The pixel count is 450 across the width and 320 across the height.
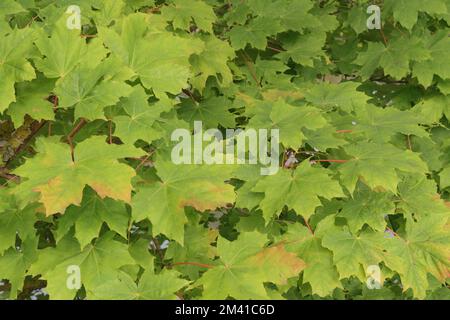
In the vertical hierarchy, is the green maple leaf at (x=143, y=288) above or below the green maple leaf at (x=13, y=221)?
below

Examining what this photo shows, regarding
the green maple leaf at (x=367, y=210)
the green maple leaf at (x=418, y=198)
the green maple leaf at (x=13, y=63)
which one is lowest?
the green maple leaf at (x=367, y=210)

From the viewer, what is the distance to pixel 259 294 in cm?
186

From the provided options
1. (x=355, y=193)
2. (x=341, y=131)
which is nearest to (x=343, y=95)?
(x=341, y=131)

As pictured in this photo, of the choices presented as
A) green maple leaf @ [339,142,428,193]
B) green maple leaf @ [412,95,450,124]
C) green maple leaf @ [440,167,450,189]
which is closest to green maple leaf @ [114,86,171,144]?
green maple leaf @ [339,142,428,193]

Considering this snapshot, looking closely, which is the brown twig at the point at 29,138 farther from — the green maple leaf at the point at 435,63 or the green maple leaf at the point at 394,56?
the green maple leaf at the point at 435,63

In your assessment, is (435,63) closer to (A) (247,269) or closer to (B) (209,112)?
(B) (209,112)

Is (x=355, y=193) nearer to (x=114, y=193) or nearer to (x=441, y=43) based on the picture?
(x=114, y=193)

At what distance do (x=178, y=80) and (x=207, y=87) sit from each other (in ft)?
2.83

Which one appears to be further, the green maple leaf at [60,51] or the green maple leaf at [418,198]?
the green maple leaf at [418,198]

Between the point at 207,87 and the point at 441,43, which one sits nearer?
the point at 207,87

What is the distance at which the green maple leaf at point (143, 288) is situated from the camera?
1772 mm

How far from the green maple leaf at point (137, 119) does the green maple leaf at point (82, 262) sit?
320 mm

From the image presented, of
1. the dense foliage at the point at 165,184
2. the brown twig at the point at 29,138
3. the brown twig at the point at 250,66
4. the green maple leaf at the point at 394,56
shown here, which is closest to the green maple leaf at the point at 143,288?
the dense foliage at the point at 165,184

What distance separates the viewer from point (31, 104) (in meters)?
2.03
